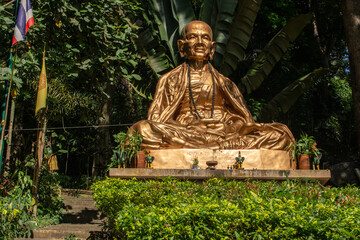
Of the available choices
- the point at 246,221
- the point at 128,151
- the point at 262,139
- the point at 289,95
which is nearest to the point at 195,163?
the point at 128,151

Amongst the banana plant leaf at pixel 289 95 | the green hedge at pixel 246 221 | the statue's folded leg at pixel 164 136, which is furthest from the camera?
the banana plant leaf at pixel 289 95

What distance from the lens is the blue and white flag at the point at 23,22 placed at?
7879mm

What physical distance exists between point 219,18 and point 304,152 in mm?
7210

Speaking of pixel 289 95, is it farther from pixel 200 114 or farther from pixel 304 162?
pixel 304 162

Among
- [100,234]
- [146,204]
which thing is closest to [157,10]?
[100,234]

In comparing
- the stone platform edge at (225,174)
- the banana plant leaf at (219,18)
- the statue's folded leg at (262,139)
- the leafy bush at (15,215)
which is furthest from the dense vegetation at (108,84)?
the statue's folded leg at (262,139)

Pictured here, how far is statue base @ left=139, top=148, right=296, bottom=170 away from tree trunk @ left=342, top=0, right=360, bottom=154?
4817 millimetres

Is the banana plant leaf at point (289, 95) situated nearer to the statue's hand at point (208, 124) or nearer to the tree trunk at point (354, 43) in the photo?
the tree trunk at point (354, 43)

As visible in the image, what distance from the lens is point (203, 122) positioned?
930cm

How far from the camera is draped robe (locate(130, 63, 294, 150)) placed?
8625mm

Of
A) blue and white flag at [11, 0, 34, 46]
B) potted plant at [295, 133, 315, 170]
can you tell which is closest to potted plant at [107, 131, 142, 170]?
blue and white flag at [11, 0, 34, 46]

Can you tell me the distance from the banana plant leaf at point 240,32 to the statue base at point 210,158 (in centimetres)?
643

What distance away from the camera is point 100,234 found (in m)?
7.11

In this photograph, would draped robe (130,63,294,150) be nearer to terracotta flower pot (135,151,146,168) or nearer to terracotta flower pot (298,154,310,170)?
terracotta flower pot (135,151,146,168)
